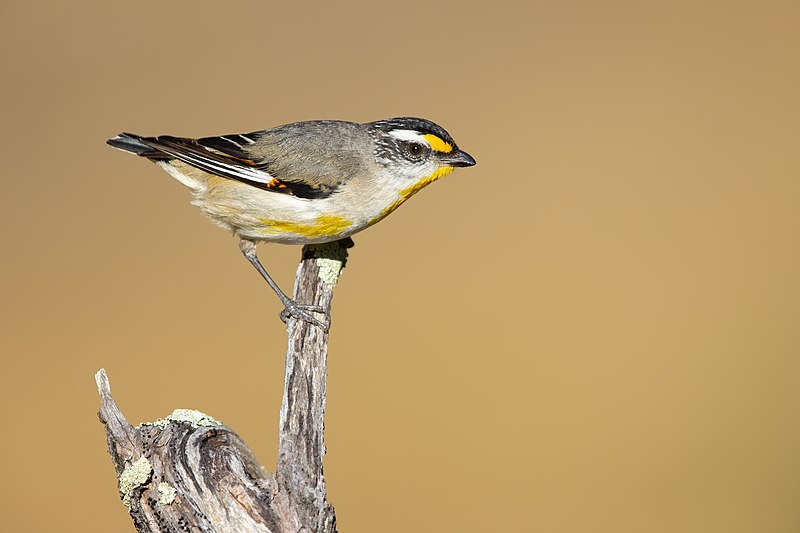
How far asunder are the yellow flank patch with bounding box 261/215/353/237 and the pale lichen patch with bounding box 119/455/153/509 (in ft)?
6.04

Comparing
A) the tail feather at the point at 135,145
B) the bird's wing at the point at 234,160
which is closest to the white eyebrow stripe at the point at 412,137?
the bird's wing at the point at 234,160

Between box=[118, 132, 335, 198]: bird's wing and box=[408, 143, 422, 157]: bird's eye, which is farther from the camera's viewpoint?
box=[408, 143, 422, 157]: bird's eye

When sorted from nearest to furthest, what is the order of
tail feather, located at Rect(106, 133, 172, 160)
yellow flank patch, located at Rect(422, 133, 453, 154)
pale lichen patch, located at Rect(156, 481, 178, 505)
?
pale lichen patch, located at Rect(156, 481, 178, 505) < yellow flank patch, located at Rect(422, 133, 453, 154) < tail feather, located at Rect(106, 133, 172, 160)

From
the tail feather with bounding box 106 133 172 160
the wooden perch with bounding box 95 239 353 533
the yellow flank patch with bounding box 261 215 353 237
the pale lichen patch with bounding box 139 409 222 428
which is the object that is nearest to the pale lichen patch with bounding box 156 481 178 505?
the wooden perch with bounding box 95 239 353 533

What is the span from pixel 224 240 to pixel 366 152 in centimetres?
443

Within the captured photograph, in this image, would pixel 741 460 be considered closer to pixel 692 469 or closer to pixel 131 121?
pixel 692 469

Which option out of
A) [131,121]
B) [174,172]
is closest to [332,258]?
[174,172]

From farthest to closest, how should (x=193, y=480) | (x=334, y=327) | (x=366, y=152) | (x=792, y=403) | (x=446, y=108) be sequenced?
(x=446, y=108)
(x=334, y=327)
(x=792, y=403)
(x=366, y=152)
(x=193, y=480)

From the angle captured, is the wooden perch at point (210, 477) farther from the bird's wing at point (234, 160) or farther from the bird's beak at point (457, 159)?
the bird's beak at point (457, 159)

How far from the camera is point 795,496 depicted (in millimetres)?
6777

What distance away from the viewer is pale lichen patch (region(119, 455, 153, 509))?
3.13m

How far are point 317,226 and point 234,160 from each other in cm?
64

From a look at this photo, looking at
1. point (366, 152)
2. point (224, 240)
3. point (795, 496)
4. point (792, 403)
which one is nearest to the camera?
point (366, 152)

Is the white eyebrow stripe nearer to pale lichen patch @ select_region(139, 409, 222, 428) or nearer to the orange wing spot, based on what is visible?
the orange wing spot
